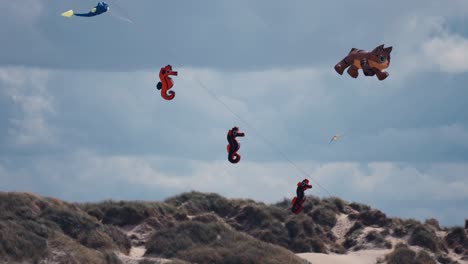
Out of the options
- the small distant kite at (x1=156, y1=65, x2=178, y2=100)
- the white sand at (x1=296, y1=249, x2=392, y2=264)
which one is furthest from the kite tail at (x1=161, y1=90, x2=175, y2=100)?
the white sand at (x1=296, y1=249, x2=392, y2=264)

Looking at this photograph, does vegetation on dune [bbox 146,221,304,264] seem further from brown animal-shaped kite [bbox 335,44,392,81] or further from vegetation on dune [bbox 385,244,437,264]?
brown animal-shaped kite [bbox 335,44,392,81]

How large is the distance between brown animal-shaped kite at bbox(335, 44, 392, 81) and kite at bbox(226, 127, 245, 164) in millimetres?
4740

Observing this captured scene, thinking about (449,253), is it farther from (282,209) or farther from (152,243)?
(152,243)

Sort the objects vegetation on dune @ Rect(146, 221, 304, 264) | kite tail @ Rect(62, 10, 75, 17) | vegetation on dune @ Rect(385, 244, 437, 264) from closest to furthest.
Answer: kite tail @ Rect(62, 10, 75, 17)
vegetation on dune @ Rect(146, 221, 304, 264)
vegetation on dune @ Rect(385, 244, 437, 264)

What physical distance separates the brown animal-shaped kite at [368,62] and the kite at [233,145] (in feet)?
15.6

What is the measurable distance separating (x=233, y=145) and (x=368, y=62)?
17.6ft

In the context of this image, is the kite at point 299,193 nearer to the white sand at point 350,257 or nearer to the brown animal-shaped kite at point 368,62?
the brown animal-shaped kite at point 368,62

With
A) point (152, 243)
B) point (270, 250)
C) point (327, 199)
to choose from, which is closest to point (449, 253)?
point (327, 199)

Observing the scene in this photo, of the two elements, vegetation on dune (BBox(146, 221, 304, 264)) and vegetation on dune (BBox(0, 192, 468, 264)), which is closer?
vegetation on dune (BBox(0, 192, 468, 264))

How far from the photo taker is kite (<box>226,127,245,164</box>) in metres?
29.5

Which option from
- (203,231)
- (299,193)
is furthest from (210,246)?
(299,193)

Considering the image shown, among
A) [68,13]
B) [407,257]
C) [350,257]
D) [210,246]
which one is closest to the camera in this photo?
[68,13]

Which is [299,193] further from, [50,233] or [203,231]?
[50,233]

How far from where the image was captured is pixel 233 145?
2948cm
